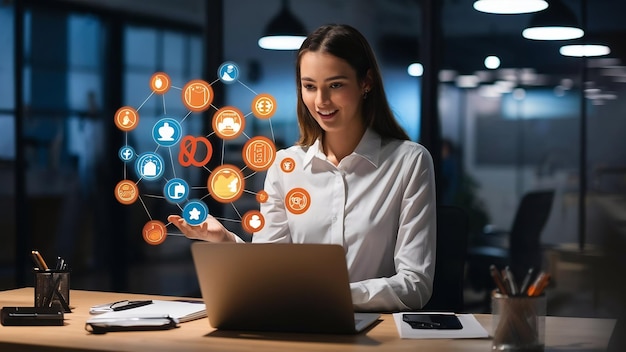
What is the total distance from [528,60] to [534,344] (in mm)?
2969

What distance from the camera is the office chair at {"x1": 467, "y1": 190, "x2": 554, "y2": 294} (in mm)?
4527

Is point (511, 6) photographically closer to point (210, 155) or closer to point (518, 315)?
point (210, 155)

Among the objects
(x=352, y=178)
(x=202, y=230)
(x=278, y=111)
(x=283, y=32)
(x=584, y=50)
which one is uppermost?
(x=283, y=32)

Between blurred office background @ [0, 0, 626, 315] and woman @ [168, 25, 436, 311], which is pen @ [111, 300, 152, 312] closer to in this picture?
woman @ [168, 25, 436, 311]

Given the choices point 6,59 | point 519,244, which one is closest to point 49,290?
point 519,244

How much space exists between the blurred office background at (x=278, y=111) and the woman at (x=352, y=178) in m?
1.31

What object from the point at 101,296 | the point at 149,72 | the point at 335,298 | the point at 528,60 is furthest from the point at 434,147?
the point at 335,298

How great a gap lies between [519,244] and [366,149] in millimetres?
2255

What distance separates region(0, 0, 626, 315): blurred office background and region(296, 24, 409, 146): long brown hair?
4.40ft

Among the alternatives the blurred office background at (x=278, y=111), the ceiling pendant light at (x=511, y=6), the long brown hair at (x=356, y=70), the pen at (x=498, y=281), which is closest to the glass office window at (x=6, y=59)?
the blurred office background at (x=278, y=111)

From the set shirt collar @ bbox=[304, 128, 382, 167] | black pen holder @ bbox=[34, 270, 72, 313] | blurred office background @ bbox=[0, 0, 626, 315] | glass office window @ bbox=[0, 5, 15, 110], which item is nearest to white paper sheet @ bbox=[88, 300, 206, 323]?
black pen holder @ bbox=[34, 270, 72, 313]

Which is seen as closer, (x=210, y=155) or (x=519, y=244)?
(x=210, y=155)

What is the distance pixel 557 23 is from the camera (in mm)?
4320

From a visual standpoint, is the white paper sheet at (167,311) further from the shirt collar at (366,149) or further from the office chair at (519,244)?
the office chair at (519,244)
